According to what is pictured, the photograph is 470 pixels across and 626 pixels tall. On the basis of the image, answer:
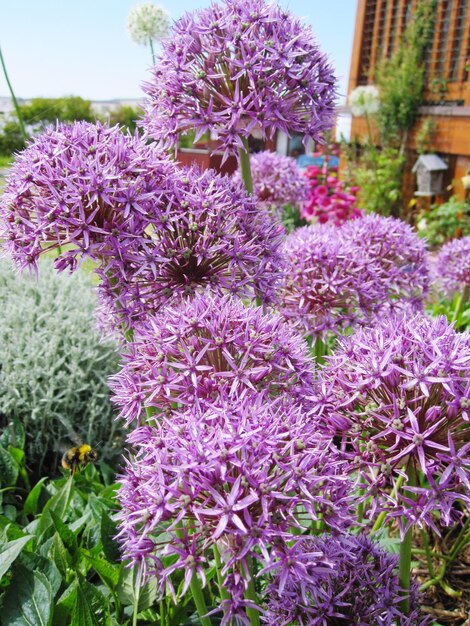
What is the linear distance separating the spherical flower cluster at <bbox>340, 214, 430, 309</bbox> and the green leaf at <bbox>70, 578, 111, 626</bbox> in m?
1.55

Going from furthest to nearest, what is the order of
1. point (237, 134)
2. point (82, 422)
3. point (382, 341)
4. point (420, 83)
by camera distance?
point (420, 83) < point (82, 422) < point (237, 134) < point (382, 341)

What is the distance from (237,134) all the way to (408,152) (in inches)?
421

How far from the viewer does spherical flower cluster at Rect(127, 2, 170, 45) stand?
14.9 feet

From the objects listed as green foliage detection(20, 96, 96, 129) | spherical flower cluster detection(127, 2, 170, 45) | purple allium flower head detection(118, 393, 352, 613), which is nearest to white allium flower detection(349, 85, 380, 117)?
green foliage detection(20, 96, 96, 129)

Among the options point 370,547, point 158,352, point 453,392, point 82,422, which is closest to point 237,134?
point 158,352

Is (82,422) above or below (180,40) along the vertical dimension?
below

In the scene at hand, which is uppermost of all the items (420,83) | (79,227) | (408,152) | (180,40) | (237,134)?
(180,40)

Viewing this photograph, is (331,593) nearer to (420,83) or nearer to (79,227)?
(79,227)

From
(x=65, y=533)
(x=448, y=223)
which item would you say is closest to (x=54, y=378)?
(x=65, y=533)

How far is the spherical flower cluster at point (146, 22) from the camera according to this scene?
4527 millimetres

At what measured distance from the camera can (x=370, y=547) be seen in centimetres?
164

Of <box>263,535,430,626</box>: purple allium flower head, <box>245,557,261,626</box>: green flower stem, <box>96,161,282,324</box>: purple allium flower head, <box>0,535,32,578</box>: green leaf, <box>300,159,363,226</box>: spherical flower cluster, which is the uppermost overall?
<box>96,161,282,324</box>: purple allium flower head

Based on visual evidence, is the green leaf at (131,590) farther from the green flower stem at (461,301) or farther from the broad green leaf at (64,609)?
the green flower stem at (461,301)

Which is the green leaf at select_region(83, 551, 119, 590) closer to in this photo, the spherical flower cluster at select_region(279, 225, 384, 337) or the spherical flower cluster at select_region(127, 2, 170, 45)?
the spherical flower cluster at select_region(279, 225, 384, 337)
